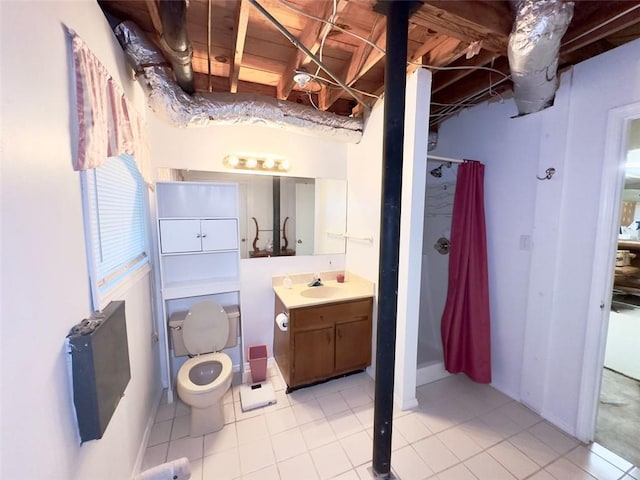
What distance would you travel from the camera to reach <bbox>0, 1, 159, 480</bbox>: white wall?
2.14 feet

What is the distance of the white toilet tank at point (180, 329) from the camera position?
2066 millimetres

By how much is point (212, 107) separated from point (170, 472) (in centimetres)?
222

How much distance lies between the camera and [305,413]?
1944 mm

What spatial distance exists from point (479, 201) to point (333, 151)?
1.36 metres

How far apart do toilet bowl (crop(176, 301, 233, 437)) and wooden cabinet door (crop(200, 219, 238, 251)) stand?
0.47m

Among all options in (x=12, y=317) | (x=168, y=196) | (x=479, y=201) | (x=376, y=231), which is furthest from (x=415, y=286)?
(x=168, y=196)

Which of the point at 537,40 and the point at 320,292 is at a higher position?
the point at 537,40

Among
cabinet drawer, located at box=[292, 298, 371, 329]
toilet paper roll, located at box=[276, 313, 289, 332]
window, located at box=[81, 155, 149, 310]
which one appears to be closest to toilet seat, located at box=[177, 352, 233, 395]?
toilet paper roll, located at box=[276, 313, 289, 332]

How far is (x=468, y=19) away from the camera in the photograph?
1.23m

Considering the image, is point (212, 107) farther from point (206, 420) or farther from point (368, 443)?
point (368, 443)

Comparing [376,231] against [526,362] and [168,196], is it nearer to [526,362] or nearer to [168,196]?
[526,362]

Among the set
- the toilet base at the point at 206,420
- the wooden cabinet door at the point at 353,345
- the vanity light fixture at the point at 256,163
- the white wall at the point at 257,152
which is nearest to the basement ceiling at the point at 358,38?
the white wall at the point at 257,152

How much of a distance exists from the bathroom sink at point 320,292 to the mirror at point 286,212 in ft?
1.20

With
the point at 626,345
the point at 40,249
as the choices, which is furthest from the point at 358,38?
the point at 626,345
